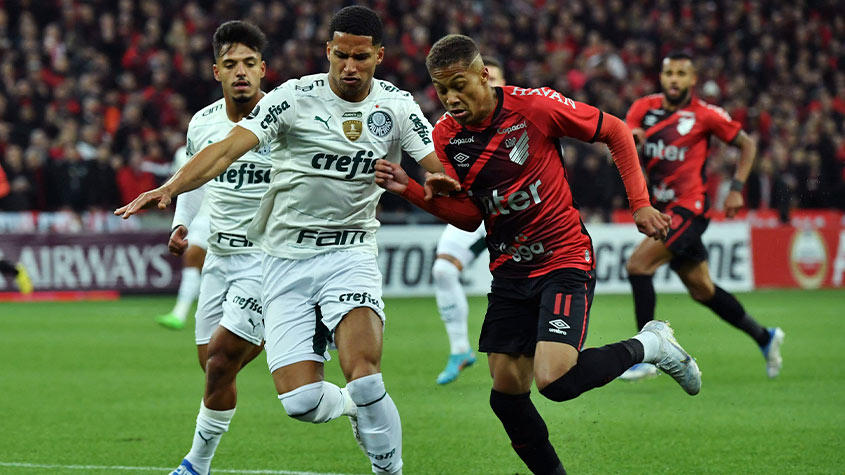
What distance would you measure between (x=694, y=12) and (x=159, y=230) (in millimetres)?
13755

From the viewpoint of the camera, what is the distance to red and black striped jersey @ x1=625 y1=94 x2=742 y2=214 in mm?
9922

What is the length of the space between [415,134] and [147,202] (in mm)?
1453

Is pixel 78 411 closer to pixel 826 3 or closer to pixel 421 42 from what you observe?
pixel 421 42

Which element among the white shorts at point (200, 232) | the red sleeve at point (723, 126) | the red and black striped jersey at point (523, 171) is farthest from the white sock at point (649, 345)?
the white shorts at point (200, 232)

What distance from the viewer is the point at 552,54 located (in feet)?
74.8

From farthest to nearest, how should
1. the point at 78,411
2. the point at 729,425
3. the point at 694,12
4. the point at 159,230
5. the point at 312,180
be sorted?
the point at 694,12, the point at 159,230, the point at 78,411, the point at 729,425, the point at 312,180

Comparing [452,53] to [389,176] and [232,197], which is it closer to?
[389,176]

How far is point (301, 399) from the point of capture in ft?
18.0

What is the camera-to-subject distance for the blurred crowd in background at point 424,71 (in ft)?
62.5

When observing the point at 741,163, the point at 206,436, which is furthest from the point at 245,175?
the point at 741,163

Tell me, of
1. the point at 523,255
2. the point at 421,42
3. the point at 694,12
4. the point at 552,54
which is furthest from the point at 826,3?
the point at 523,255

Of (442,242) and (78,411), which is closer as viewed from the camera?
(78,411)

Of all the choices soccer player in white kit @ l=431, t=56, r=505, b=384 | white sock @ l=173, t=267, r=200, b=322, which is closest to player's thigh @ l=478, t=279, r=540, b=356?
soccer player in white kit @ l=431, t=56, r=505, b=384

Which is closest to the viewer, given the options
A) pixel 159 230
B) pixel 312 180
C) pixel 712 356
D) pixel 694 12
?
pixel 312 180
